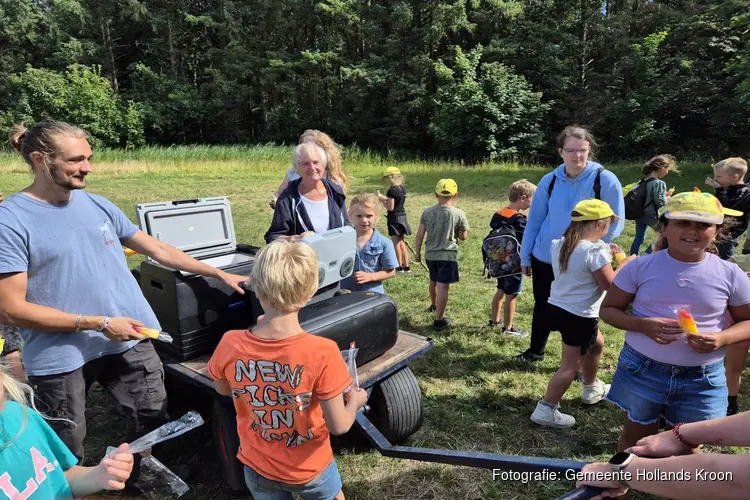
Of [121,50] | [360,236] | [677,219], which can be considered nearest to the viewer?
[677,219]

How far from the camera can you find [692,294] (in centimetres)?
210

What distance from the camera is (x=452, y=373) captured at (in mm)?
3926

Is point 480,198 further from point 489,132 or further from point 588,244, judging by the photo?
point 489,132

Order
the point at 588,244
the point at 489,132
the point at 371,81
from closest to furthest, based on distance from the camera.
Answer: the point at 588,244, the point at 489,132, the point at 371,81

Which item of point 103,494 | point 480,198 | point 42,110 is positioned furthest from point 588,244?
point 42,110

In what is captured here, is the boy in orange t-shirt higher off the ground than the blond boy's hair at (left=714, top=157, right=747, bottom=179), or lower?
lower

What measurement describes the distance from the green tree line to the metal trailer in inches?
753

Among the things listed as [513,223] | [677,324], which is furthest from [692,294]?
[513,223]

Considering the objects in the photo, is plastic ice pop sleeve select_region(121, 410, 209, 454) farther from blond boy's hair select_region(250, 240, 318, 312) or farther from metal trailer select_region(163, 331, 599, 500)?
metal trailer select_region(163, 331, 599, 500)

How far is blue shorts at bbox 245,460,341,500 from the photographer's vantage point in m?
→ 1.78

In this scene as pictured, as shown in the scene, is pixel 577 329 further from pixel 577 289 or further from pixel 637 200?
pixel 637 200

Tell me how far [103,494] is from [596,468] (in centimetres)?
264

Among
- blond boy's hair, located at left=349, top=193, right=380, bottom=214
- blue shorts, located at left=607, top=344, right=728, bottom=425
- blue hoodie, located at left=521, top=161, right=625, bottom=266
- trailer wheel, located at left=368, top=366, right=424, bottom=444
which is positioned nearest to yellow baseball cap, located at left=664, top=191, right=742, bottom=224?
blue shorts, located at left=607, top=344, right=728, bottom=425

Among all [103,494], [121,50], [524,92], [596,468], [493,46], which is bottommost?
[103,494]
